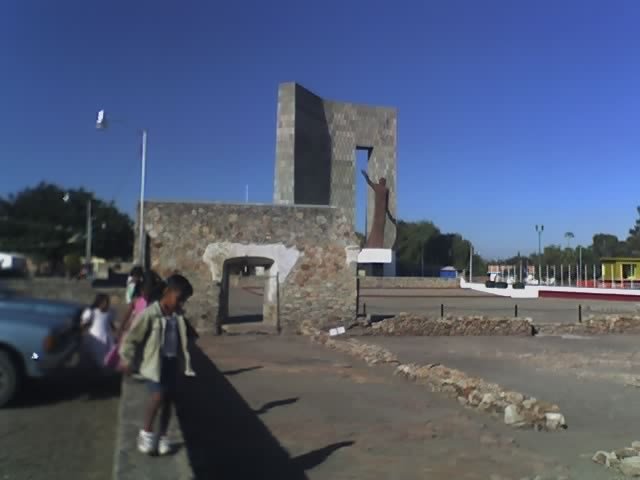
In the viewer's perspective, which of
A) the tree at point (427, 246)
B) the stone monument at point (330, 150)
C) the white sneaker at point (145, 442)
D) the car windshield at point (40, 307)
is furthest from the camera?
the tree at point (427, 246)

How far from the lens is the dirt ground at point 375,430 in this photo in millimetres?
6816

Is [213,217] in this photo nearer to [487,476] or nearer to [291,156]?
[487,476]

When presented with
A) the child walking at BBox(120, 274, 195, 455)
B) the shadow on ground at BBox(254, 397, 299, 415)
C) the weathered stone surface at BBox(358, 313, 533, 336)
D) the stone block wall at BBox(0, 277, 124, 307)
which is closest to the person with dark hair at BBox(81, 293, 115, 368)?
the stone block wall at BBox(0, 277, 124, 307)

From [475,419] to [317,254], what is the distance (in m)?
11.4

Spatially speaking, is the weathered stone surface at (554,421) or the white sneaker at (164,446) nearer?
the white sneaker at (164,446)

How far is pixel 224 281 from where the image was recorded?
787 inches

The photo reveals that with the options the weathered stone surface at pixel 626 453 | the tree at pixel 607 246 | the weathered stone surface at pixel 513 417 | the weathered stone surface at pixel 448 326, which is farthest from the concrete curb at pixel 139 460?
the tree at pixel 607 246

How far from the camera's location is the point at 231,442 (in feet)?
24.2

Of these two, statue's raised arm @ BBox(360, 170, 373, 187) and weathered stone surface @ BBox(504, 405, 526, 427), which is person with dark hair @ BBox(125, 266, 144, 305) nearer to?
weathered stone surface @ BBox(504, 405, 526, 427)

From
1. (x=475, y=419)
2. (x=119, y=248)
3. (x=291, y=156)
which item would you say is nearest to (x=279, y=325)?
(x=119, y=248)

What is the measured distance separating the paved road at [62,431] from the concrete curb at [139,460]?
21.4 inches

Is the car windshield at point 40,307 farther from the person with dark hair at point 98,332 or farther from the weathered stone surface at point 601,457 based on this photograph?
the weathered stone surface at point 601,457

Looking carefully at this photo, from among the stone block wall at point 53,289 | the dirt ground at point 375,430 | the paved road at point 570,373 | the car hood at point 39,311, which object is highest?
the stone block wall at point 53,289

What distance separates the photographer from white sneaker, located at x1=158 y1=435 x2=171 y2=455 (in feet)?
15.1
